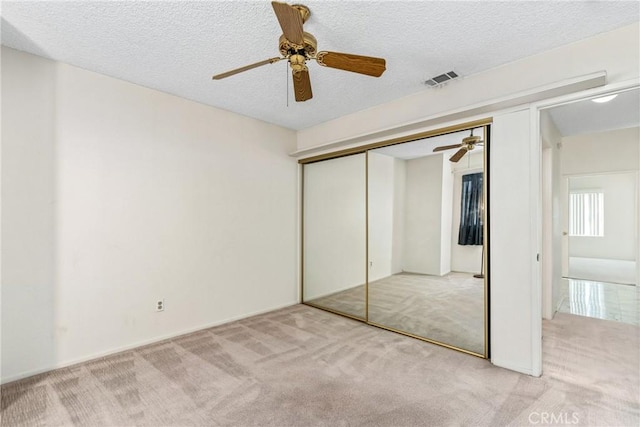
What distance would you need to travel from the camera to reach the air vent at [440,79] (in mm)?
2599

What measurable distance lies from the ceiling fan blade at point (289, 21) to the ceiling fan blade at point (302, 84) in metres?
0.24

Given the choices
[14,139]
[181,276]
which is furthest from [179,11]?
[181,276]

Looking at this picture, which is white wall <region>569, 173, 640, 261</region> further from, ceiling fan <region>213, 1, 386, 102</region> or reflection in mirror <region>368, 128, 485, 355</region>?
ceiling fan <region>213, 1, 386, 102</region>

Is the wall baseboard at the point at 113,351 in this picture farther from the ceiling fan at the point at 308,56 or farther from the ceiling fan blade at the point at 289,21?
the ceiling fan blade at the point at 289,21

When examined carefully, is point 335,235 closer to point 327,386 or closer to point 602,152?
point 327,386

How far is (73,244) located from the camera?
2.51m

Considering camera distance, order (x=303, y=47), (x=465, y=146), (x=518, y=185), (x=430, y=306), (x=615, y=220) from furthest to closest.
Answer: (x=615, y=220) < (x=430, y=306) < (x=465, y=146) < (x=518, y=185) < (x=303, y=47)

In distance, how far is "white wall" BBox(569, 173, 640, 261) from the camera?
316 inches

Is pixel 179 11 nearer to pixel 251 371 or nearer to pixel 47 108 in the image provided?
pixel 47 108

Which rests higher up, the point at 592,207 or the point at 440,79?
the point at 440,79

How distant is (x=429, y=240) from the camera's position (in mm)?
3146

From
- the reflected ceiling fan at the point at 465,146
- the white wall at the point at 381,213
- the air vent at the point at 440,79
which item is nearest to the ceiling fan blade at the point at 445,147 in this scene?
the reflected ceiling fan at the point at 465,146

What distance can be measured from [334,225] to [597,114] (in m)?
3.13

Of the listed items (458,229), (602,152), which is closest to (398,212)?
(458,229)
